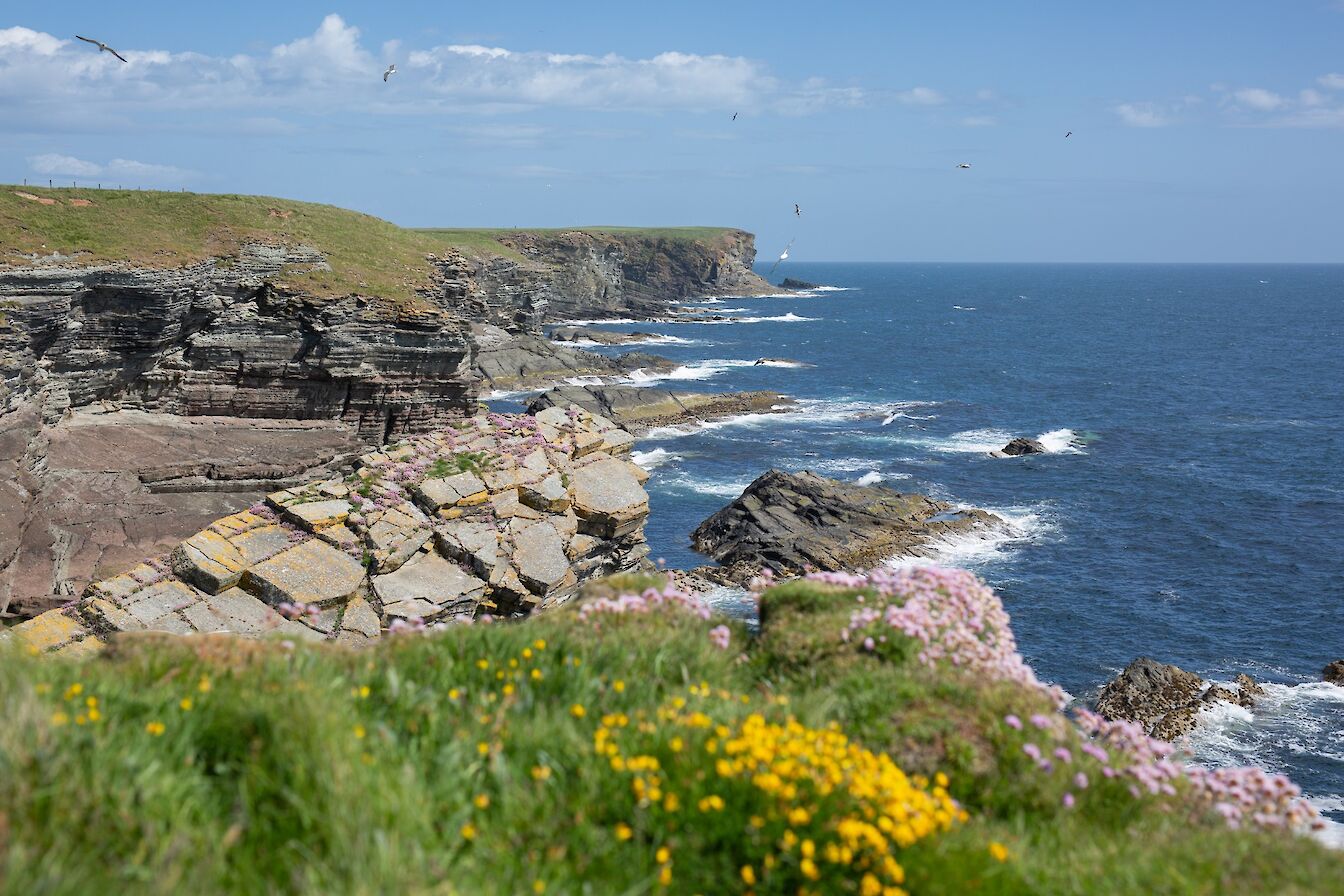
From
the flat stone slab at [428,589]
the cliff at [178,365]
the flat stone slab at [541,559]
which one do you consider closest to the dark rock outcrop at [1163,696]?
the flat stone slab at [541,559]

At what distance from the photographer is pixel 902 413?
267 ft

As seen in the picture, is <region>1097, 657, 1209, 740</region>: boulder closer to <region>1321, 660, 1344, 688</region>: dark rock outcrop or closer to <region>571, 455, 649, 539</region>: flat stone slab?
<region>1321, 660, 1344, 688</region>: dark rock outcrop

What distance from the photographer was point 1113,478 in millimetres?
59812

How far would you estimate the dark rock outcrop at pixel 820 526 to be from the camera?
44375 mm

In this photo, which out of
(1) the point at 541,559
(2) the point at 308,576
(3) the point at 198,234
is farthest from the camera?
(3) the point at 198,234

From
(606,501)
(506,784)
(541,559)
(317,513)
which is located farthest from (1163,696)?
(506,784)

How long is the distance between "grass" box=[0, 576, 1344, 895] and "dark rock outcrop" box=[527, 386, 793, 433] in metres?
63.5

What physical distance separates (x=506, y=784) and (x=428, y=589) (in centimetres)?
1950

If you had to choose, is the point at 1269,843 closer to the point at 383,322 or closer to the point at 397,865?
the point at 397,865

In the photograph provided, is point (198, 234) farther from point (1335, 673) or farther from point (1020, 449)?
point (1020, 449)

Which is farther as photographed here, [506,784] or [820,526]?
[820,526]

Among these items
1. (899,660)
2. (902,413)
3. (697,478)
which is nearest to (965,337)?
(902,413)

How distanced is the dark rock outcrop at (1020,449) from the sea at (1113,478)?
1348mm

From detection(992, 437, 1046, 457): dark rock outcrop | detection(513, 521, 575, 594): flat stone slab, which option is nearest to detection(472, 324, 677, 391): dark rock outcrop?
detection(992, 437, 1046, 457): dark rock outcrop
